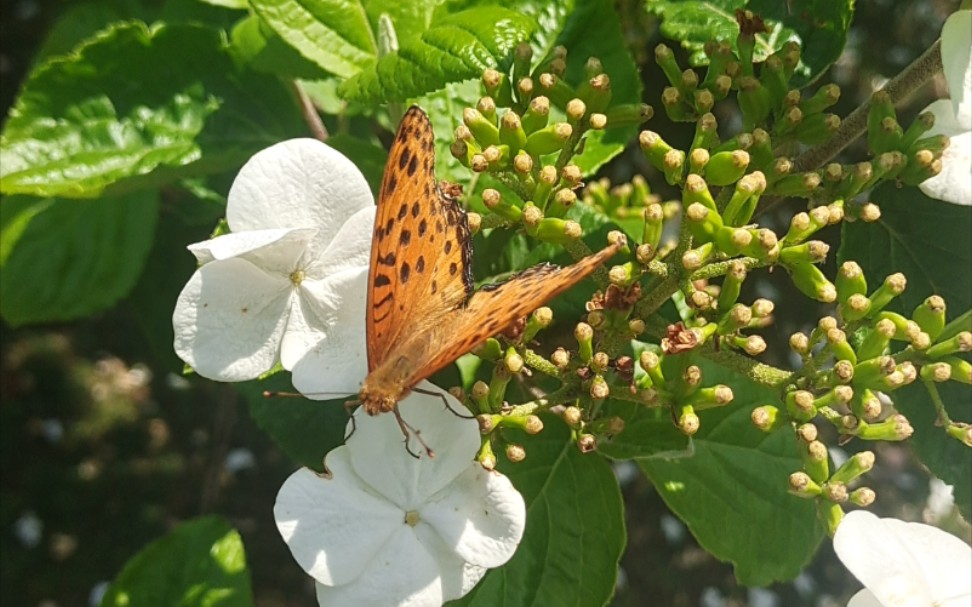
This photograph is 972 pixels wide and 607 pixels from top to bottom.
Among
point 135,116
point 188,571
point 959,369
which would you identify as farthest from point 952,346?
point 188,571

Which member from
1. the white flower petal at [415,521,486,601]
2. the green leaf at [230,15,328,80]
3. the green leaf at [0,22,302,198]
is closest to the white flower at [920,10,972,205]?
the white flower petal at [415,521,486,601]

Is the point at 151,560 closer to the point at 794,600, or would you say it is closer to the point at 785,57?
the point at 785,57

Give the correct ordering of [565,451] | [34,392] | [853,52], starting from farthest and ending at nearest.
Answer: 1. [34,392]
2. [853,52]
3. [565,451]

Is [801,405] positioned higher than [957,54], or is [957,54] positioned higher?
[957,54]

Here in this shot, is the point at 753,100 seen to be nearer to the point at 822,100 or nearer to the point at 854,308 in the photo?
the point at 822,100

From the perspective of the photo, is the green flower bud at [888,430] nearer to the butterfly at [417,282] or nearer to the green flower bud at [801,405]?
the green flower bud at [801,405]

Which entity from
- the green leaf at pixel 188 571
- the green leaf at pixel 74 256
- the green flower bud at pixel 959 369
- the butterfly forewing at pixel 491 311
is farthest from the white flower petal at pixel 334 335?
the green leaf at pixel 74 256

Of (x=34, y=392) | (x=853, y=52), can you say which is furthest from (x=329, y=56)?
(x=34, y=392)
